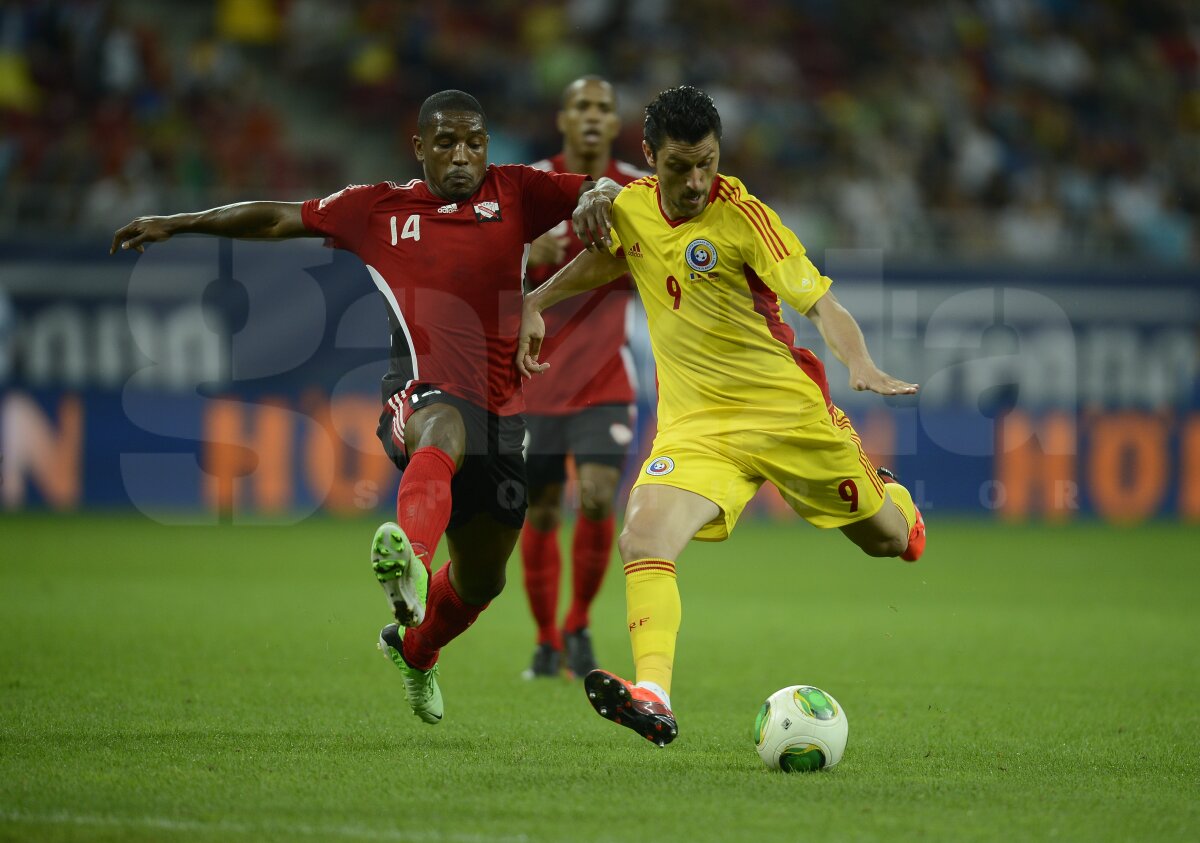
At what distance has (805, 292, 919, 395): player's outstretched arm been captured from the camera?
17.1 feet

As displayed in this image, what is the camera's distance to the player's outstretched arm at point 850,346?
522 cm

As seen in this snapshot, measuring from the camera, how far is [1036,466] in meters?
17.6

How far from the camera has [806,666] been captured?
8.27 metres

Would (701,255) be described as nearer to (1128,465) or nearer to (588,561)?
(588,561)

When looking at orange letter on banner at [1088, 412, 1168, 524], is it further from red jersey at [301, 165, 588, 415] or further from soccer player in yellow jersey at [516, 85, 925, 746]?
red jersey at [301, 165, 588, 415]

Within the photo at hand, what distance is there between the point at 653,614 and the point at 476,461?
3.47 ft

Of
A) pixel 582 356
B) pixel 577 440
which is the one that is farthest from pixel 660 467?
pixel 582 356

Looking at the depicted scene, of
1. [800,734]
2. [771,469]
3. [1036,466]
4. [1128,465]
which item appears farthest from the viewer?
[1128,465]

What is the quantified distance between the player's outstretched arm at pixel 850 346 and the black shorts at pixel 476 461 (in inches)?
54.8

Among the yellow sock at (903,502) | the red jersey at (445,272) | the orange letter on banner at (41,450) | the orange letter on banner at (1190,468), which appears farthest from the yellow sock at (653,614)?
the orange letter on banner at (1190,468)

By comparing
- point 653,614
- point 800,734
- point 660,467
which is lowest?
point 800,734

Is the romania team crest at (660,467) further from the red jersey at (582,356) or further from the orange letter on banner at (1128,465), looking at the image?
the orange letter on banner at (1128,465)

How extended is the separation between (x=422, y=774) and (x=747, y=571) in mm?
8374

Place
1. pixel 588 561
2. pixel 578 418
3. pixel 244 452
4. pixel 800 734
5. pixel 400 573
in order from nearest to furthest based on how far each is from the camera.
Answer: pixel 400 573
pixel 800 734
pixel 588 561
pixel 578 418
pixel 244 452
